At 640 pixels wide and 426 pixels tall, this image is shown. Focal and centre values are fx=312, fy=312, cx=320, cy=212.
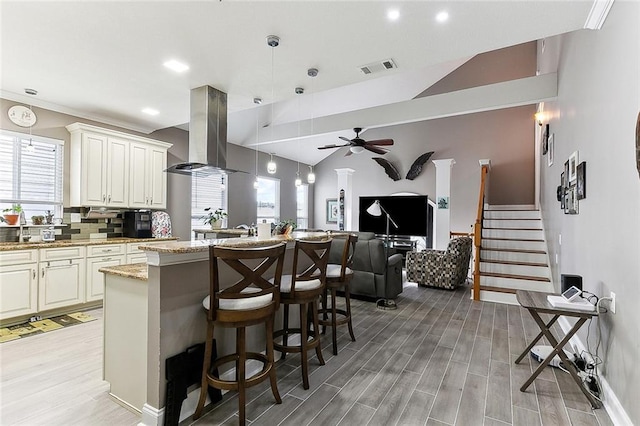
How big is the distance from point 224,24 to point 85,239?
4035mm

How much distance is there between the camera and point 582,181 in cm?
292

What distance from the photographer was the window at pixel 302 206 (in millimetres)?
9648

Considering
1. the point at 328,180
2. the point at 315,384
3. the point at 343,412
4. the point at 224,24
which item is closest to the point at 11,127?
the point at 224,24

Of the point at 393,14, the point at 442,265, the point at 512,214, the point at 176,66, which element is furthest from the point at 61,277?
the point at 512,214

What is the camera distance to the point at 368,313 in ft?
13.8

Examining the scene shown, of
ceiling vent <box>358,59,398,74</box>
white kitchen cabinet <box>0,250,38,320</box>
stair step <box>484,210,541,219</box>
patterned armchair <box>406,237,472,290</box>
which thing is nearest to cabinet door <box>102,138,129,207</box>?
white kitchen cabinet <box>0,250,38,320</box>

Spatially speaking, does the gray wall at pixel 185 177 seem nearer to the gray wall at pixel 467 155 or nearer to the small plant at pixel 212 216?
the small plant at pixel 212 216

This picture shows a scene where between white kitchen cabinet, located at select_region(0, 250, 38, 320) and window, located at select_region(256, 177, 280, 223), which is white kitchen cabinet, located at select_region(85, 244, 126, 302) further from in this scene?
window, located at select_region(256, 177, 280, 223)

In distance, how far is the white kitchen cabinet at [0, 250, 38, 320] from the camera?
3520mm

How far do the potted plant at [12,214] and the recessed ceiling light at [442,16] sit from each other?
5181 millimetres

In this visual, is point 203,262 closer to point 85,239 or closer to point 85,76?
point 85,76

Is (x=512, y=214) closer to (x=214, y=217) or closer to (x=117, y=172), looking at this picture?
(x=214, y=217)

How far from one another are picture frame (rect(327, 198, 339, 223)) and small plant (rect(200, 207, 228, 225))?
12.9ft

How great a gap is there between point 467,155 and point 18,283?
873cm
